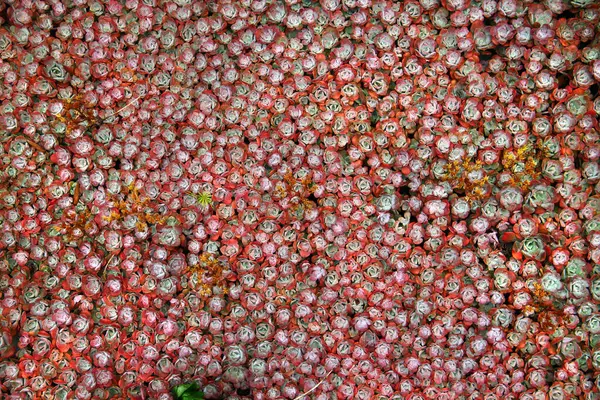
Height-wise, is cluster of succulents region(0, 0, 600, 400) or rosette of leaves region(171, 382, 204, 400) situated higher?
cluster of succulents region(0, 0, 600, 400)

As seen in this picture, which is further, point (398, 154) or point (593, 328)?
point (398, 154)

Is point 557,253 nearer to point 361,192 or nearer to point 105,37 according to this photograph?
point 361,192

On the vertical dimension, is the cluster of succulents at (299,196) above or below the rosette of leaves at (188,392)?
above

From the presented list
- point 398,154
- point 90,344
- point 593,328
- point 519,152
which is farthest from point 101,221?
point 593,328

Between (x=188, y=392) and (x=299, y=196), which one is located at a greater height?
(x=299, y=196)
